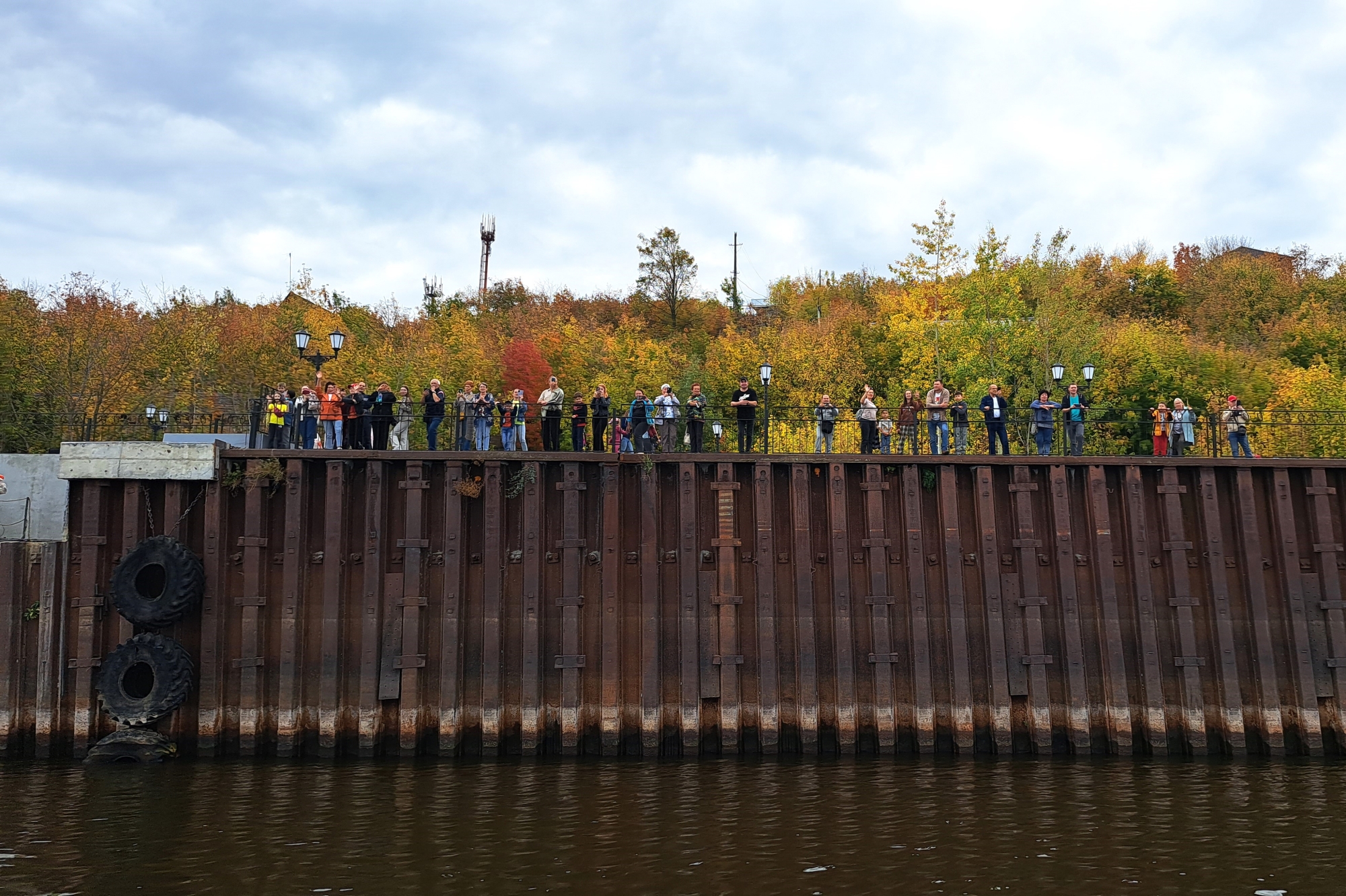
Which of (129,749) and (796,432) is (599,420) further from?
(796,432)

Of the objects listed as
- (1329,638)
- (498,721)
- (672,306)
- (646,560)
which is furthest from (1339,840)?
(672,306)

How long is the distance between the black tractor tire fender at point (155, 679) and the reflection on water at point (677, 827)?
2.74ft

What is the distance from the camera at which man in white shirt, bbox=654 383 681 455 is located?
16719 mm

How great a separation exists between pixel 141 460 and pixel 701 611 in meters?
9.10

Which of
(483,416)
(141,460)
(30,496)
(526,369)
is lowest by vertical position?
(30,496)

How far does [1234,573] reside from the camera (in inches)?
604

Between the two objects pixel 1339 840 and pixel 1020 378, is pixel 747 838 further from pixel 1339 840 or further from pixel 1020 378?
pixel 1020 378

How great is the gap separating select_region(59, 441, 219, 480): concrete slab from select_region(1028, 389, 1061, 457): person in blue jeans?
14.2m

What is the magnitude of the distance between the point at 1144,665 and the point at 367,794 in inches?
465

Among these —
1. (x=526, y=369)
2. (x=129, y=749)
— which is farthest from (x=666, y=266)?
(x=129, y=749)

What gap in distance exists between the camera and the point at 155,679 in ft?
45.3

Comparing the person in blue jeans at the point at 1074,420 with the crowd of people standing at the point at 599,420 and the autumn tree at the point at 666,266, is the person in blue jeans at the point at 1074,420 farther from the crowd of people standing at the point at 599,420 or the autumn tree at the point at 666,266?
the autumn tree at the point at 666,266

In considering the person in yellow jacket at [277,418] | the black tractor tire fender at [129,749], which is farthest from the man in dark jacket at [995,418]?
the black tractor tire fender at [129,749]

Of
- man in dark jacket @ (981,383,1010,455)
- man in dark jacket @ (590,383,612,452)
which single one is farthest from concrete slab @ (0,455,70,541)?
man in dark jacket @ (981,383,1010,455)
